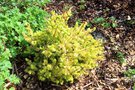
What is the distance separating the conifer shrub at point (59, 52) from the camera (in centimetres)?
374

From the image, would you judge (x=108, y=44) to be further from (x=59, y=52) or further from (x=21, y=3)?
(x=21, y=3)

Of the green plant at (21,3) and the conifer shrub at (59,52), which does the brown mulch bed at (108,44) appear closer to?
the conifer shrub at (59,52)

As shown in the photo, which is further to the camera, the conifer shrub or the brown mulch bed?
the brown mulch bed

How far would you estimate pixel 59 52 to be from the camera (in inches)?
147

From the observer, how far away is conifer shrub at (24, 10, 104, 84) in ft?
12.3

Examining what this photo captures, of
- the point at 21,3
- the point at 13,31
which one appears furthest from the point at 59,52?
the point at 21,3

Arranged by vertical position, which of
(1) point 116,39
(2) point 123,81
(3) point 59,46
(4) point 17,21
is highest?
(4) point 17,21

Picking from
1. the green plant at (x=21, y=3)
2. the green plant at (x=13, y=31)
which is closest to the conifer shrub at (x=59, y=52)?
the green plant at (x=13, y=31)

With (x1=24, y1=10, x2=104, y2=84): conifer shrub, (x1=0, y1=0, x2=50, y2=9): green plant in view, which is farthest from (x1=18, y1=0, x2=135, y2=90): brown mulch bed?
(x1=0, y1=0, x2=50, y2=9): green plant

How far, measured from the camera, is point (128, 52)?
4.56m

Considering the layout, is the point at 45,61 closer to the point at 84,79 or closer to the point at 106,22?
the point at 84,79

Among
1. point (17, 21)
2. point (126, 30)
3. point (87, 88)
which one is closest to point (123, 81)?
point (87, 88)

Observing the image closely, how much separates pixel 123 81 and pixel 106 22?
1.10 m

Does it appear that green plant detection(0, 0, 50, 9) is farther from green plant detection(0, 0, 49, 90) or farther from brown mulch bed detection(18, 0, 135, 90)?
brown mulch bed detection(18, 0, 135, 90)
